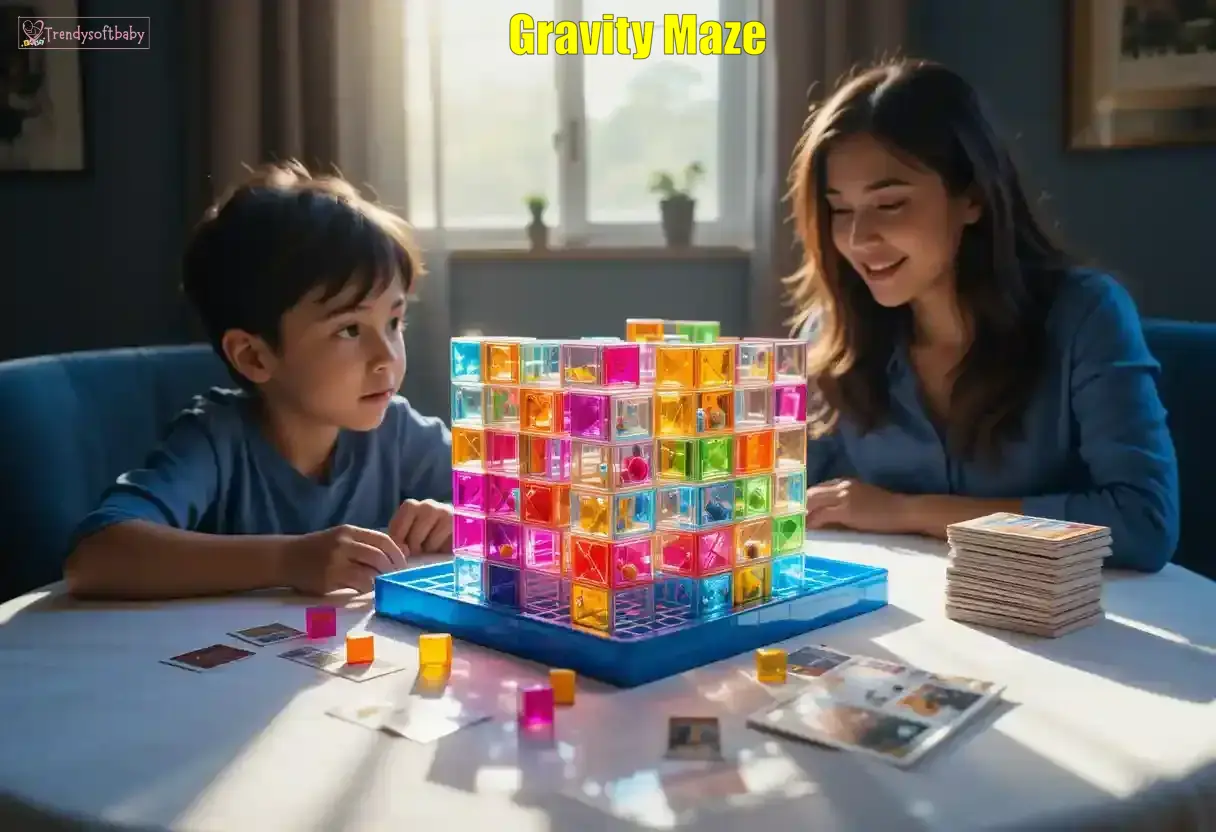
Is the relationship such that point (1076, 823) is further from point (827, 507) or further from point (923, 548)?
point (827, 507)

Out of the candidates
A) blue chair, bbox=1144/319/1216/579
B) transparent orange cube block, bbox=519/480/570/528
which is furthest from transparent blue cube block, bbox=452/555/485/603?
blue chair, bbox=1144/319/1216/579

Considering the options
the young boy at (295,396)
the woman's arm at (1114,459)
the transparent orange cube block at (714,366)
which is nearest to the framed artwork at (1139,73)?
the woman's arm at (1114,459)

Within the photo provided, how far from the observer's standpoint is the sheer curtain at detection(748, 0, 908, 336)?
9.07ft

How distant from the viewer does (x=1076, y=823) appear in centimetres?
73

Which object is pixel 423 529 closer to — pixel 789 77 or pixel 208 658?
pixel 208 658

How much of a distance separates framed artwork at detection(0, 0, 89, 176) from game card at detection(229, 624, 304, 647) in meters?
2.40

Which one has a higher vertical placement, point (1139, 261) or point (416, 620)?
point (1139, 261)

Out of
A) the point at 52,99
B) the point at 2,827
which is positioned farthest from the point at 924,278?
the point at 52,99

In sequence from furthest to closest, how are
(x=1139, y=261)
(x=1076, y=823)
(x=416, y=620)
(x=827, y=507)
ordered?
(x=1139, y=261) → (x=827, y=507) → (x=416, y=620) → (x=1076, y=823)

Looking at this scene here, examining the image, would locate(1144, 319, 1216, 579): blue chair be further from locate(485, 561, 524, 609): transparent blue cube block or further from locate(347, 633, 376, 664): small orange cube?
locate(347, 633, 376, 664): small orange cube

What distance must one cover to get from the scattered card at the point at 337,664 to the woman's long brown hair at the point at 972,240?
40.2 inches

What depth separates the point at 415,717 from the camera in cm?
91

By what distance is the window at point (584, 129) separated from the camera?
308cm

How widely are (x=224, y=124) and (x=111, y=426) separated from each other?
114 cm
